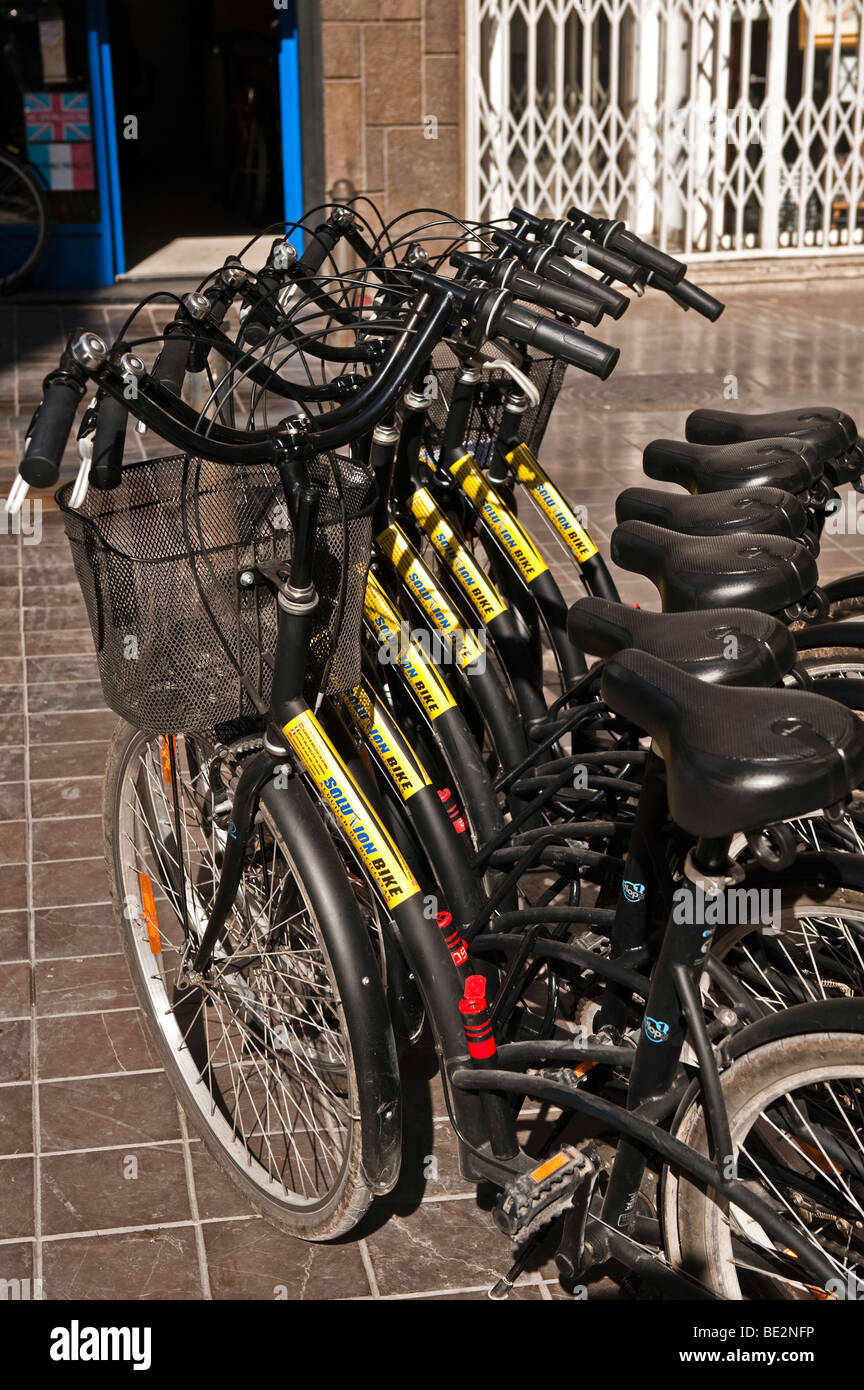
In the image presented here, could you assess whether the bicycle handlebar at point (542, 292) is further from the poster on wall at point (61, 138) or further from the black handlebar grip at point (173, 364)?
the poster on wall at point (61, 138)

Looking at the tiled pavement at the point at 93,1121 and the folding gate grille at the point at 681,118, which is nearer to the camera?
the tiled pavement at the point at 93,1121

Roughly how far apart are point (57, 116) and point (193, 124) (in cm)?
858

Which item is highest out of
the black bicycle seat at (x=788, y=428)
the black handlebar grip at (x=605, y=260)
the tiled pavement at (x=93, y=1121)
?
the black handlebar grip at (x=605, y=260)

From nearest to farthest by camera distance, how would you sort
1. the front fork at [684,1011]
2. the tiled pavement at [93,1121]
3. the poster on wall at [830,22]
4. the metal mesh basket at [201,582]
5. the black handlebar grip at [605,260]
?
the front fork at [684,1011] < the metal mesh basket at [201,582] < the tiled pavement at [93,1121] < the black handlebar grip at [605,260] < the poster on wall at [830,22]

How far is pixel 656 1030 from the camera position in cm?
220

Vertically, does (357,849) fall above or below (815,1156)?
above

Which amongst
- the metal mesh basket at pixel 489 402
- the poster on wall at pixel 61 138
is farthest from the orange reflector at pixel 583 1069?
the poster on wall at pixel 61 138

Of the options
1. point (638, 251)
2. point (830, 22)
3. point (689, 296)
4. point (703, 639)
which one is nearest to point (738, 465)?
point (689, 296)

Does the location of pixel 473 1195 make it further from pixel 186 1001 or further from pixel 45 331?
pixel 45 331

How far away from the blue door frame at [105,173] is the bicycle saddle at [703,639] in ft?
25.5

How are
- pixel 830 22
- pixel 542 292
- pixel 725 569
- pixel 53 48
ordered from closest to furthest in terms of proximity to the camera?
pixel 542 292 < pixel 725 569 < pixel 53 48 < pixel 830 22

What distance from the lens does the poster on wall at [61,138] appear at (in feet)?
33.5

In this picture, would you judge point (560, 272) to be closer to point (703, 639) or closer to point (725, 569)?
point (725, 569)

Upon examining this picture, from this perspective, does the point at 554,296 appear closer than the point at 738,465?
Yes
